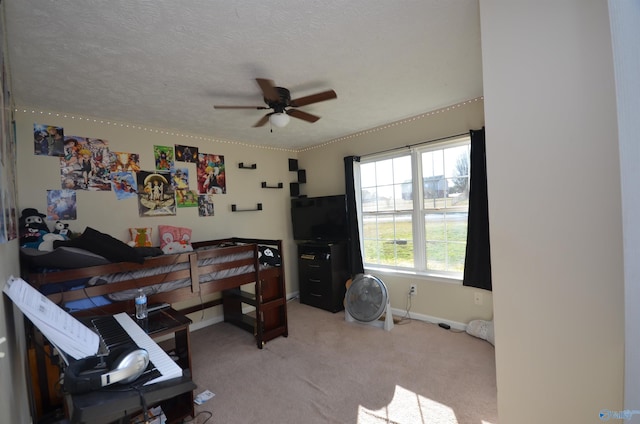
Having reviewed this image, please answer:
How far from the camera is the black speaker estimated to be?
0.73 m

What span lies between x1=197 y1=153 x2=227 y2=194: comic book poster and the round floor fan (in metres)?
2.10

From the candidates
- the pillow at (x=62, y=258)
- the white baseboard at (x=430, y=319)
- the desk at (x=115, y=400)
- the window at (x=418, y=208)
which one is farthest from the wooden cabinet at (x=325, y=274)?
the desk at (x=115, y=400)

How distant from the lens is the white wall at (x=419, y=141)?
275 centimetres

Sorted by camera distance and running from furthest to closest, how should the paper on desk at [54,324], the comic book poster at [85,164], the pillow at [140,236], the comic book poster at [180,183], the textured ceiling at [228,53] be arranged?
the comic book poster at [180,183]
the pillow at [140,236]
the comic book poster at [85,164]
the textured ceiling at [228,53]
the paper on desk at [54,324]

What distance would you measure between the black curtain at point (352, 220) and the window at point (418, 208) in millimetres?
181

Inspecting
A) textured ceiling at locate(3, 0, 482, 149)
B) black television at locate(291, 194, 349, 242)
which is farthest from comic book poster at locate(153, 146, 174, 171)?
black television at locate(291, 194, 349, 242)

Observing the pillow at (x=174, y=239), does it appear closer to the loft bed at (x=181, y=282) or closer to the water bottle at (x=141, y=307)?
the loft bed at (x=181, y=282)

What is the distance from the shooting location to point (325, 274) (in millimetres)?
3617

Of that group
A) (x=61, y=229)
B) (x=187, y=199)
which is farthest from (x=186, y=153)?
(x=61, y=229)

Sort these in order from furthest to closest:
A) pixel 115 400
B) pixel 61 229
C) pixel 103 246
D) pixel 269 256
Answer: pixel 269 256 → pixel 61 229 → pixel 103 246 → pixel 115 400

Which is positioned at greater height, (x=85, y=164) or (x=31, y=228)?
(x=85, y=164)

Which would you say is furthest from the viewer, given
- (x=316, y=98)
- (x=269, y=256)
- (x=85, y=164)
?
(x=269, y=256)

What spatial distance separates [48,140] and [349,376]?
130 inches

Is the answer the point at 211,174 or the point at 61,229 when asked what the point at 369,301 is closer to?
the point at 211,174
